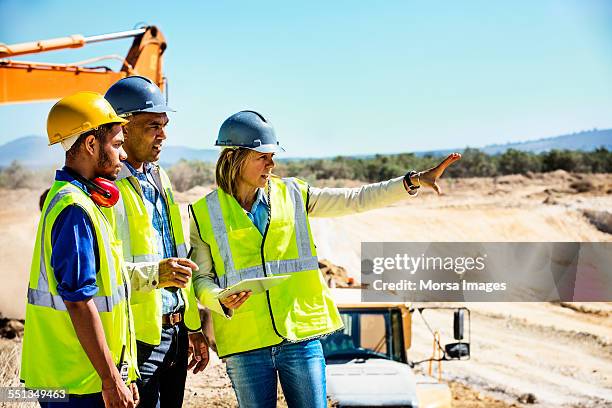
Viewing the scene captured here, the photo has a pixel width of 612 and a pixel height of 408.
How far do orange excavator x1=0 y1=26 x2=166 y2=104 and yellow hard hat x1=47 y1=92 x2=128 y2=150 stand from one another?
8801mm

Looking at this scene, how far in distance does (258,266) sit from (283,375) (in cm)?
47

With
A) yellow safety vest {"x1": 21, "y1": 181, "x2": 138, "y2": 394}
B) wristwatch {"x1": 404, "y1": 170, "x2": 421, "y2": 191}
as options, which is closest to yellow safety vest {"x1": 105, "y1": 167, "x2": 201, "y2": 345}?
yellow safety vest {"x1": 21, "y1": 181, "x2": 138, "y2": 394}

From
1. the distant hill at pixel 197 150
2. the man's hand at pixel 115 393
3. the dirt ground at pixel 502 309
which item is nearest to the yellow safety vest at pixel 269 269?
the man's hand at pixel 115 393

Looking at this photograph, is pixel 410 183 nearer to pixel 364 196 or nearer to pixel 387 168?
pixel 364 196

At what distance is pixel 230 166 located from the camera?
3734mm

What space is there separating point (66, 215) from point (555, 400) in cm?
943

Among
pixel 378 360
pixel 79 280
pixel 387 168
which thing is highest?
pixel 387 168

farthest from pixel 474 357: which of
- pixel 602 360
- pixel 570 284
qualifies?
pixel 570 284

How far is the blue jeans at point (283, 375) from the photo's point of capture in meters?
3.51

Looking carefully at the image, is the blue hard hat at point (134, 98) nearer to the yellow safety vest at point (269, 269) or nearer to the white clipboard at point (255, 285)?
the yellow safety vest at point (269, 269)

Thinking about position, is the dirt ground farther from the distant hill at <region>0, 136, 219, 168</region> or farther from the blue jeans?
the distant hill at <region>0, 136, 219, 168</region>

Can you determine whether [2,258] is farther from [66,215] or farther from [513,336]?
[66,215]

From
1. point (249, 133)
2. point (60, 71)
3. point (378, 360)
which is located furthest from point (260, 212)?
point (60, 71)
